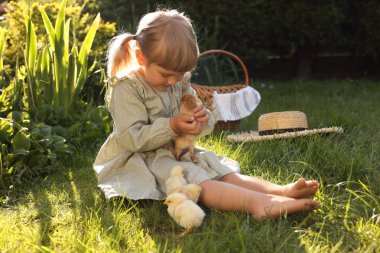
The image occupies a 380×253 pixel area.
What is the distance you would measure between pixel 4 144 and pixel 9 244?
0.96 meters

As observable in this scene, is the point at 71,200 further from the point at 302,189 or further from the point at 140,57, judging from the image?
the point at 302,189

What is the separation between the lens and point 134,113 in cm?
223

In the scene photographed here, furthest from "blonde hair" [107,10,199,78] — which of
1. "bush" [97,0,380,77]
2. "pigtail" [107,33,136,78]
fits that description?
"bush" [97,0,380,77]

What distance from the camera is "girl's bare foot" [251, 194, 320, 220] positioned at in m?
1.83

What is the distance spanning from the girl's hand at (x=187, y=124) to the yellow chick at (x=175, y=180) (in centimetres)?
16

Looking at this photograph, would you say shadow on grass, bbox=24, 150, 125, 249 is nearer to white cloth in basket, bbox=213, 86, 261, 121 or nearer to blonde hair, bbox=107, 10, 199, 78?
blonde hair, bbox=107, 10, 199, 78

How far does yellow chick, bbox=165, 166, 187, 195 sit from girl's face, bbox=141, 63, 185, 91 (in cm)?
39

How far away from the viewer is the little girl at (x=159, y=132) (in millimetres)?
2008

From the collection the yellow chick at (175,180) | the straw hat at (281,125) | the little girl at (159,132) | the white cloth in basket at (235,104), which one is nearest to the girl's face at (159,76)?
the little girl at (159,132)

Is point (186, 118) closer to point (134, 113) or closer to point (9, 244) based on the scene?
point (134, 113)

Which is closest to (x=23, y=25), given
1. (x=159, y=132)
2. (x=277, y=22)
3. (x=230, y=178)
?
(x=159, y=132)

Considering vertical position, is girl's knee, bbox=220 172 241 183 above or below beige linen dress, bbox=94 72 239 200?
below

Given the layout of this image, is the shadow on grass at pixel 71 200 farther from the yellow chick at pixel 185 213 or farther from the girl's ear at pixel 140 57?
the girl's ear at pixel 140 57

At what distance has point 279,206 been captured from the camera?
1.87 m
